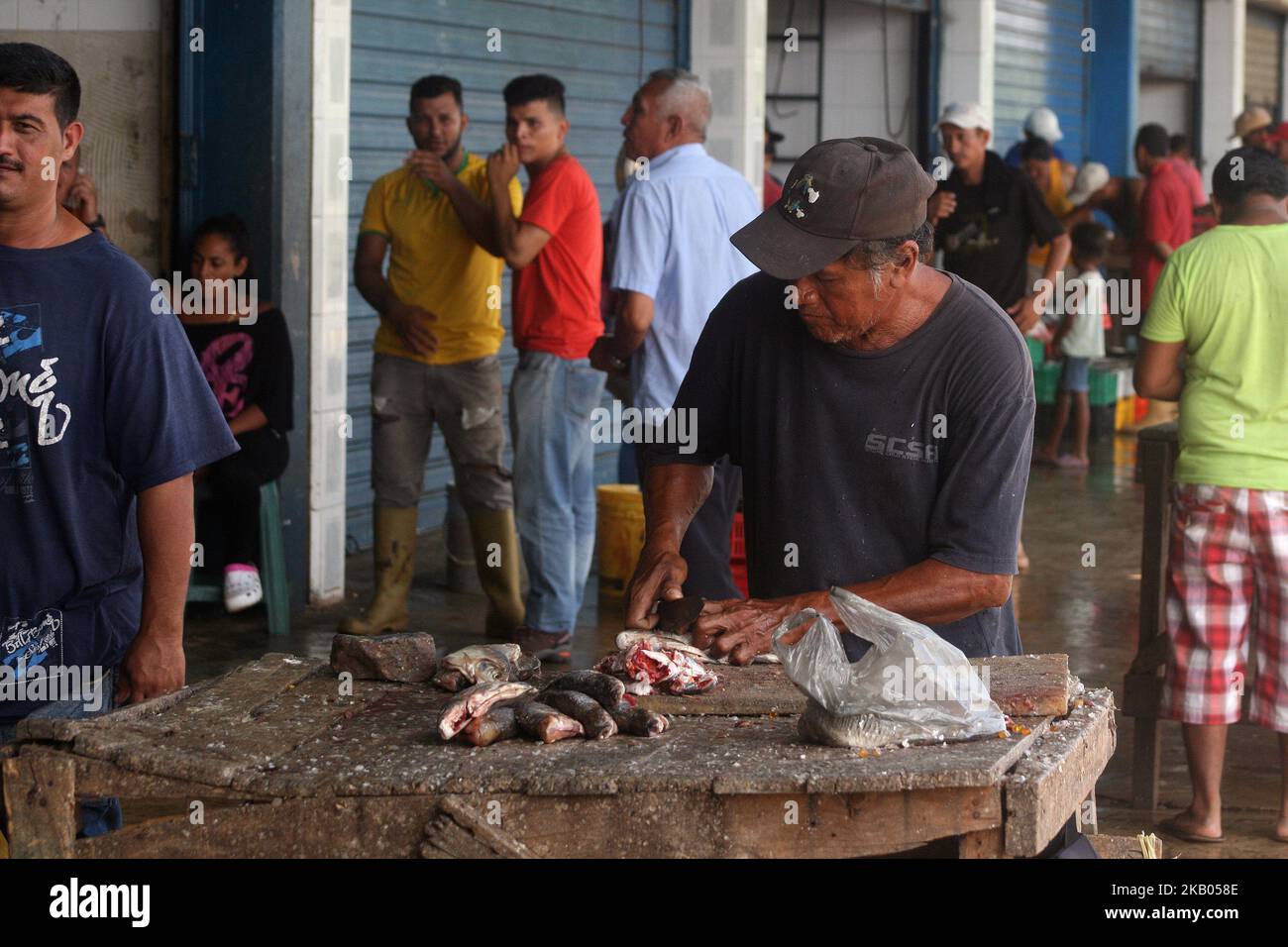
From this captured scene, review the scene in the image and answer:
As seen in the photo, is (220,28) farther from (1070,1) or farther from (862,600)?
(1070,1)

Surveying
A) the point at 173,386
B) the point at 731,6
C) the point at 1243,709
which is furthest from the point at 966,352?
the point at 731,6

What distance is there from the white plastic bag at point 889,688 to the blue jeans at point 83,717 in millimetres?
1370

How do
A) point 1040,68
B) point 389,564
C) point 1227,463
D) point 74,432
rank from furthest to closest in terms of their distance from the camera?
point 1040,68
point 389,564
point 1227,463
point 74,432

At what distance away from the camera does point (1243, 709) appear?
580cm

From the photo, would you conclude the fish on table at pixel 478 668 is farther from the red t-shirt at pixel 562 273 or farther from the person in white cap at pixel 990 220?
the person in white cap at pixel 990 220

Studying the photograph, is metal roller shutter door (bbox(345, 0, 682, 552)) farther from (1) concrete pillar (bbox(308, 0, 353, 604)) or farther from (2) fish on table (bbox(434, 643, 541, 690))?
(2) fish on table (bbox(434, 643, 541, 690))

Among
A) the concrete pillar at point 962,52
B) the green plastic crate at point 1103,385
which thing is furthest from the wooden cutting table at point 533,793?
the concrete pillar at point 962,52

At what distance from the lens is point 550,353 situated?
725cm

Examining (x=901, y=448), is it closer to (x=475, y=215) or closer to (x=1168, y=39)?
(x=475, y=215)

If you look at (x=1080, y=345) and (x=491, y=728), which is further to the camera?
(x=1080, y=345)

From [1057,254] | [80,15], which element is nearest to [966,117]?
[1057,254]

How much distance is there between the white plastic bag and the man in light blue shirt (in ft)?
11.7

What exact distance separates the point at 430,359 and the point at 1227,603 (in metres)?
3.55

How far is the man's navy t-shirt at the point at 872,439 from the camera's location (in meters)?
3.53
